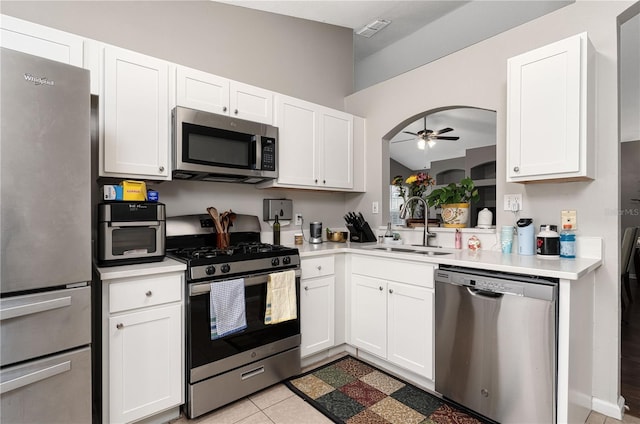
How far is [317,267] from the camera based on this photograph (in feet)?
8.09

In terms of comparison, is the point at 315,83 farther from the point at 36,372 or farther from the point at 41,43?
the point at 36,372

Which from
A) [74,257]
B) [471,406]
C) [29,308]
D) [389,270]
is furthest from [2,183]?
[471,406]

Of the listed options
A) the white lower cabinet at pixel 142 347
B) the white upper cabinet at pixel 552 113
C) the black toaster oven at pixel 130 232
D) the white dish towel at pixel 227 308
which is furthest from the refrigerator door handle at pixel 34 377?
the white upper cabinet at pixel 552 113

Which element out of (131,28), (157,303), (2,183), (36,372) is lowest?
(36,372)

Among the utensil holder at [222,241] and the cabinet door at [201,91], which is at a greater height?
the cabinet door at [201,91]

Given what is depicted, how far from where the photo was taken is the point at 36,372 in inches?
50.8

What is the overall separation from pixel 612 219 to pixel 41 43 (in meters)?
3.34

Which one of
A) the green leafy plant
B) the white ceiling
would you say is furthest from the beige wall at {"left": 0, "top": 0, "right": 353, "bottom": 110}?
the green leafy plant

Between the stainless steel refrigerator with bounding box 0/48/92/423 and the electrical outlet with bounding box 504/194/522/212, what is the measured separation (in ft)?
8.42

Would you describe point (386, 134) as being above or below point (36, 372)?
above

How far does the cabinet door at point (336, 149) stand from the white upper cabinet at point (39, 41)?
5.97 ft

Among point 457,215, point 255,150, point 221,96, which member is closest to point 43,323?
point 255,150

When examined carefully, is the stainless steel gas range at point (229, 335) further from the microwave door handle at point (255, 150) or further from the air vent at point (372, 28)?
the air vent at point (372, 28)

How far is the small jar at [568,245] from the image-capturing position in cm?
195
